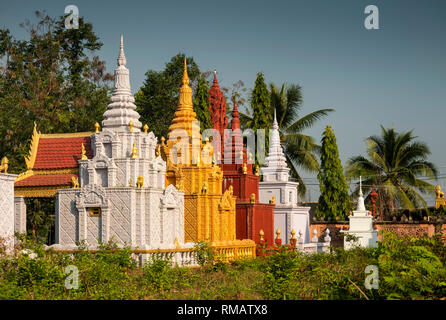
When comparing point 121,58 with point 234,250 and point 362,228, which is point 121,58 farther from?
point 362,228

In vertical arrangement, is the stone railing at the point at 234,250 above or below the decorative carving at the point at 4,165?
below

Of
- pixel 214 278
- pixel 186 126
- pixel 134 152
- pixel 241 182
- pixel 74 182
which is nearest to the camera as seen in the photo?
pixel 214 278

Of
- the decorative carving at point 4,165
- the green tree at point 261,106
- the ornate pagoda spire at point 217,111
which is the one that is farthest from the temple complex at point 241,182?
the green tree at point 261,106

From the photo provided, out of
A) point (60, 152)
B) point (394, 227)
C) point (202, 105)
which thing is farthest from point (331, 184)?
point (60, 152)

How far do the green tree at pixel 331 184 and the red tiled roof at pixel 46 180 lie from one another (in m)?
20.5

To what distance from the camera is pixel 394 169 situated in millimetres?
45156

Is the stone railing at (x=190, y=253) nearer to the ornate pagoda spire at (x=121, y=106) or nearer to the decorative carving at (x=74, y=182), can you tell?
the decorative carving at (x=74, y=182)

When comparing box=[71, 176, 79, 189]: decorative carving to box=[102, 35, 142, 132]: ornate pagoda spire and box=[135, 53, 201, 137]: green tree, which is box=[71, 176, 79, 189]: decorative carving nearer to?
box=[102, 35, 142, 132]: ornate pagoda spire

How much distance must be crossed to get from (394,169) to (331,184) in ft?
20.8

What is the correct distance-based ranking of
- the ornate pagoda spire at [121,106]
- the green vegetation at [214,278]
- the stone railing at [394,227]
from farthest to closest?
1. the stone railing at [394,227]
2. the ornate pagoda spire at [121,106]
3. the green vegetation at [214,278]

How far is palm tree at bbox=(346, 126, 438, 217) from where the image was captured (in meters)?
44.4

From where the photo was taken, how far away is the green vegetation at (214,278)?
15555mm
